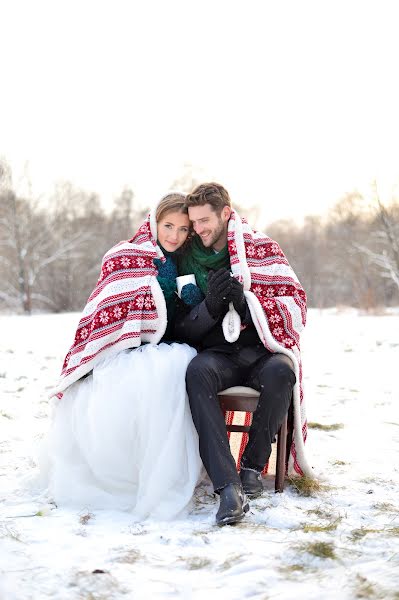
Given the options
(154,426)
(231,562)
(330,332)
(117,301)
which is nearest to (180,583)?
(231,562)

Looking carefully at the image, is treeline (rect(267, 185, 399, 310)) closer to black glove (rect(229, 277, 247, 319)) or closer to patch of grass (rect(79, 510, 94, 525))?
black glove (rect(229, 277, 247, 319))

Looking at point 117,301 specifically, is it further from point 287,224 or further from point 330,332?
point 287,224

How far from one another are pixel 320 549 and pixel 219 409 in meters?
0.88

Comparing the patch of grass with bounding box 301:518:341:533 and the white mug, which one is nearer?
the patch of grass with bounding box 301:518:341:533

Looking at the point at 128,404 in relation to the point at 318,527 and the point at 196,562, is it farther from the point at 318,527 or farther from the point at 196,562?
the point at 318,527

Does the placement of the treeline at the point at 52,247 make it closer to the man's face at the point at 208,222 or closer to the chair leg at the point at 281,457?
the man's face at the point at 208,222

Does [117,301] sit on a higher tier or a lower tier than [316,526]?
higher

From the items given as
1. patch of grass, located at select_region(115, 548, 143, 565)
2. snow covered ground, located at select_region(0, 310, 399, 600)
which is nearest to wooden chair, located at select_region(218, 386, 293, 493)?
snow covered ground, located at select_region(0, 310, 399, 600)

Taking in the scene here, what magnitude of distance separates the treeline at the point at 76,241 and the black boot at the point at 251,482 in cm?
1893

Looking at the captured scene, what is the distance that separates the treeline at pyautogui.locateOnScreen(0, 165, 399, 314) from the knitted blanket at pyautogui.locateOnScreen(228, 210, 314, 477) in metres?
18.5

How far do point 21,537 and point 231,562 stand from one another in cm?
84

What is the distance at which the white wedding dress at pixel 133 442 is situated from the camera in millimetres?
2770

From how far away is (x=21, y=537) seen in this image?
2.33 meters

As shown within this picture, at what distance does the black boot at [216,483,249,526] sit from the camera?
248 centimetres
